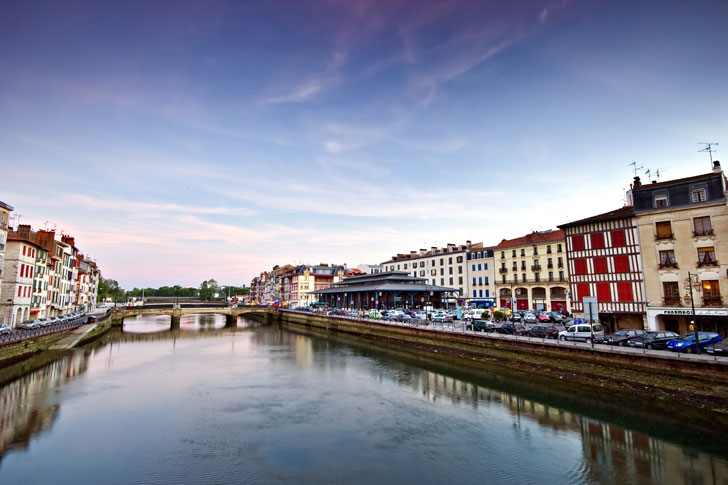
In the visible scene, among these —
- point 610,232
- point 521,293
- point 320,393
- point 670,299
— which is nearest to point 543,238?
point 521,293

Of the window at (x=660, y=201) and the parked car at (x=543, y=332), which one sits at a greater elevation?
the window at (x=660, y=201)

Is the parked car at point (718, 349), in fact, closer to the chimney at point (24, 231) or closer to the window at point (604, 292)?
the window at point (604, 292)

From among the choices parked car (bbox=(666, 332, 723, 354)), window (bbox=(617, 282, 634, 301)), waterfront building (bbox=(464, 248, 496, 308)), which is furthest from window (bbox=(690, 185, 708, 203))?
waterfront building (bbox=(464, 248, 496, 308))

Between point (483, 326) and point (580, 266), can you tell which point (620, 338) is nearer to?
point (483, 326)

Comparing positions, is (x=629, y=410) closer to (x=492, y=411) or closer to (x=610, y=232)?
(x=492, y=411)

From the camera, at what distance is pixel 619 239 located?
3953 cm

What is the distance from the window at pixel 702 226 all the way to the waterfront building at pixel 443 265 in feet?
144

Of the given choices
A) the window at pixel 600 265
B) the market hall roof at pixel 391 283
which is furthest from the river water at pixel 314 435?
the market hall roof at pixel 391 283

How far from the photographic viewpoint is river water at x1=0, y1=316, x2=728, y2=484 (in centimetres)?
1472

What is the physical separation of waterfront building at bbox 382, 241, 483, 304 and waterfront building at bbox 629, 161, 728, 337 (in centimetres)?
4065

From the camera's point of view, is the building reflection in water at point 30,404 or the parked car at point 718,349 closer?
the building reflection in water at point 30,404

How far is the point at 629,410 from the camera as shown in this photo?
20.9 metres

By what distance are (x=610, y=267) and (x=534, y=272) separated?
24450 mm

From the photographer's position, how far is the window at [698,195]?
33.2 metres
